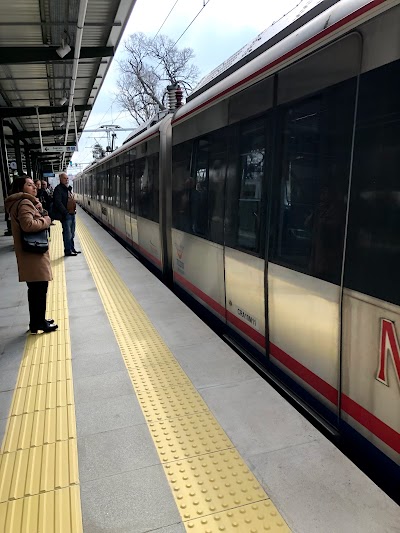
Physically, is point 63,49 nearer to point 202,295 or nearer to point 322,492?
point 202,295

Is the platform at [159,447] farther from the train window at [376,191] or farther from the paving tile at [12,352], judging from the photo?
the train window at [376,191]

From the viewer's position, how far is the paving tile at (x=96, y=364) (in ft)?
12.1

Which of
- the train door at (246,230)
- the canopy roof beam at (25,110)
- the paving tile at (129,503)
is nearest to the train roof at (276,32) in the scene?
the train door at (246,230)

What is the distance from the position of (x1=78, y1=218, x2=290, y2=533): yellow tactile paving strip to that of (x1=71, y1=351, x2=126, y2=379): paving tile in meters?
0.10

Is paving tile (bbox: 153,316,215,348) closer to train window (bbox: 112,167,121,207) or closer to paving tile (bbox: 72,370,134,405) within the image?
paving tile (bbox: 72,370,134,405)

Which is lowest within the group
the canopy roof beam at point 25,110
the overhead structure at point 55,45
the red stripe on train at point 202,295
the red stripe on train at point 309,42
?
the red stripe on train at point 202,295

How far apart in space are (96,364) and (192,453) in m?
1.65

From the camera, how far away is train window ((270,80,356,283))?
2459 mm

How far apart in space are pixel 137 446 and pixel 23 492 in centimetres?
67

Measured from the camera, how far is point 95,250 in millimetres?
10719

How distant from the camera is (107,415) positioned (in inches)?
118

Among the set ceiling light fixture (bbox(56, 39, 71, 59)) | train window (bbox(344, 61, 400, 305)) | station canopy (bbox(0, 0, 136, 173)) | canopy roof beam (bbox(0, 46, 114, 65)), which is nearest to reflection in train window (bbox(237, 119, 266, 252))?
train window (bbox(344, 61, 400, 305))

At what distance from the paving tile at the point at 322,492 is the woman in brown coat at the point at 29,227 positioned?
2890 millimetres

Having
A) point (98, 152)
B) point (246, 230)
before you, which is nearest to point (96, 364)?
point (246, 230)
